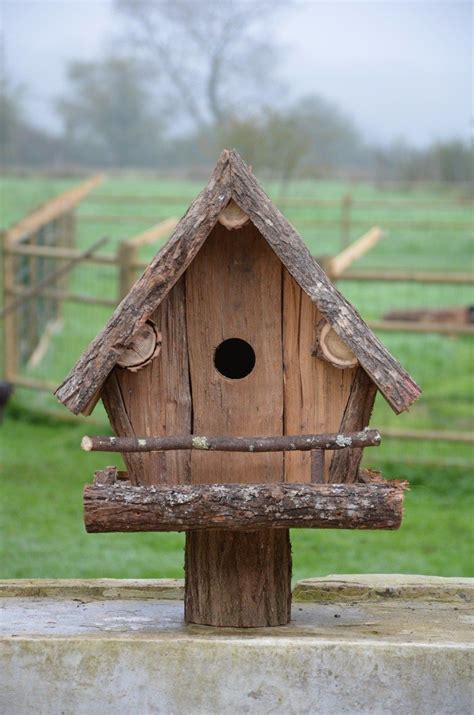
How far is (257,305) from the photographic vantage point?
4.07m

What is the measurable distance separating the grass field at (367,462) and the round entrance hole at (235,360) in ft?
10.9

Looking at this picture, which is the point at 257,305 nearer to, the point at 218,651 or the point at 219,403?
the point at 219,403

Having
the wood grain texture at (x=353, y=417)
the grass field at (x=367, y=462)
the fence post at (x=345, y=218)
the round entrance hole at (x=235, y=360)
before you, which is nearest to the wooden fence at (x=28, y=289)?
the grass field at (x=367, y=462)

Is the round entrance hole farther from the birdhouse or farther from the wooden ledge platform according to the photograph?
the wooden ledge platform

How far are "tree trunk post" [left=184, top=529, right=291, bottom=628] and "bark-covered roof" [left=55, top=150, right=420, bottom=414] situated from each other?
695 millimetres

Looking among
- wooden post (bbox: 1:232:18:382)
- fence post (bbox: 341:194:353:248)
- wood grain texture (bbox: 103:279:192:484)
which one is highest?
fence post (bbox: 341:194:353:248)

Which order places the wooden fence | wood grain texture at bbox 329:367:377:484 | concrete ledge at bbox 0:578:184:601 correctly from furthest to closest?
the wooden fence → concrete ledge at bbox 0:578:184:601 → wood grain texture at bbox 329:367:377:484

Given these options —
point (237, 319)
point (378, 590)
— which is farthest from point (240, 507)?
point (378, 590)

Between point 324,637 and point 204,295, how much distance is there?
3.85 feet

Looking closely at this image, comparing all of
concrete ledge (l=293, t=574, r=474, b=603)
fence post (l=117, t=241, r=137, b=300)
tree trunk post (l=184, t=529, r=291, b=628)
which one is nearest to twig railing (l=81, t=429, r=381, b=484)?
tree trunk post (l=184, t=529, r=291, b=628)

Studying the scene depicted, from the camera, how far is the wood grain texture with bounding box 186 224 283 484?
13.3 ft

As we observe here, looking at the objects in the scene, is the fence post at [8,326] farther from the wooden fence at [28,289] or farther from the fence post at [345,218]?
the fence post at [345,218]

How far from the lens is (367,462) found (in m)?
10.1

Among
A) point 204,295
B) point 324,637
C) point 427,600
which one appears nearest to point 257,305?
point 204,295
